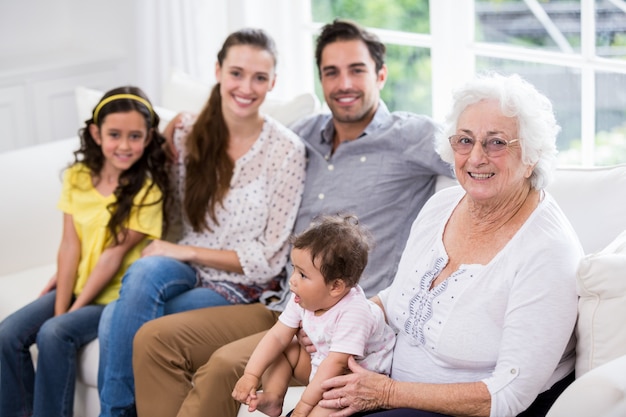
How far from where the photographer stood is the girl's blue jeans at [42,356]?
276 centimetres

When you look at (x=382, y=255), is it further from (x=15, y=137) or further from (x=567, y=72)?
(x=15, y=137)

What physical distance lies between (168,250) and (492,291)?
1162mm

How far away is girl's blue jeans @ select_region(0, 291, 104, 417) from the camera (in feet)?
9.06

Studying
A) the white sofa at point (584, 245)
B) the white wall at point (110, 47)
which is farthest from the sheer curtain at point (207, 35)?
the white sofa at point (584, 245)

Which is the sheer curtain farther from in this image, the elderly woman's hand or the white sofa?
the elderly woman's hand

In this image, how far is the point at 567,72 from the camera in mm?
3117

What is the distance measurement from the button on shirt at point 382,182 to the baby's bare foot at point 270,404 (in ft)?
1.78

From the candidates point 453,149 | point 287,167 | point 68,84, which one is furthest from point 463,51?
point 68,84

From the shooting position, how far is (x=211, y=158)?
113 inches

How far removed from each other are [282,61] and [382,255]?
1.52 metres

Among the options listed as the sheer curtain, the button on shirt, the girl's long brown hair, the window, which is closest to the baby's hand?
the button on shirt

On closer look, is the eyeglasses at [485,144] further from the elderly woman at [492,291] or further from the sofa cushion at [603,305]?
the sofa cushion at [603,305]

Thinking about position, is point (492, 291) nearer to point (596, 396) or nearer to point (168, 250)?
point (596, 396)

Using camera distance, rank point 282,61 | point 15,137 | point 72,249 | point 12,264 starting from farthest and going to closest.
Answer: point 15,137
point 282,61
point 12,264
point 72,249
